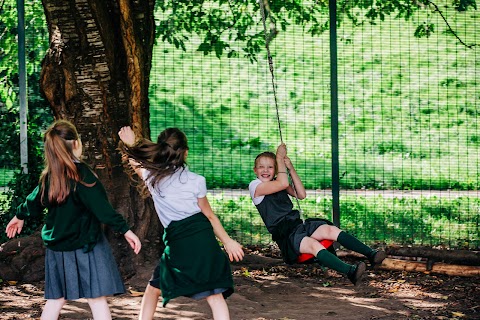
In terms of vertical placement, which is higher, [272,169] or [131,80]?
[131,80]

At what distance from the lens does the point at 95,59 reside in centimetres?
741

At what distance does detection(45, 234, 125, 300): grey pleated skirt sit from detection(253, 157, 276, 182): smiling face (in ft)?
5.70

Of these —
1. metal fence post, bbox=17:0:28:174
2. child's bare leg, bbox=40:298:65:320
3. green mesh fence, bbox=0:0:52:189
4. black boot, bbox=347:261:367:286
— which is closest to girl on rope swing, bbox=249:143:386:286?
black boot, bbox=347:261:367:286

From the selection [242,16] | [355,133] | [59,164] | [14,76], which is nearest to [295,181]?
[59,164]

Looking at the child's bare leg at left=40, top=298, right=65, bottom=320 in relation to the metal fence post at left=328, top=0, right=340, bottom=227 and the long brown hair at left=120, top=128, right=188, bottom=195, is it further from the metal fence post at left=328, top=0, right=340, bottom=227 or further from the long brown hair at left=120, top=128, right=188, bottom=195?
the metal fence post at left=328, top=0, right=340, bottom=227

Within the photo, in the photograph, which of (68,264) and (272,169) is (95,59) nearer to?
(272,169)

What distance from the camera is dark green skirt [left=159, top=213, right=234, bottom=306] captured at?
5148mm

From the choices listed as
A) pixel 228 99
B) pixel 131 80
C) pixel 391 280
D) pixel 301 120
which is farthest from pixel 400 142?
pixel 131 80

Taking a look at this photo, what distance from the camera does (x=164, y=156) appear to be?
535 centimetres

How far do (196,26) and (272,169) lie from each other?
381 centimetres

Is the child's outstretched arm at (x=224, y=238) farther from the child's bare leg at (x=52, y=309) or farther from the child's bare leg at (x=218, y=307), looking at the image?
the child's bare leg at (x=52, y=309)

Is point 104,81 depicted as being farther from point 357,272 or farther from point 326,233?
point 357,272

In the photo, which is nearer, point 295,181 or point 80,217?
point 80,217

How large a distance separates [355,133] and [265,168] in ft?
25.7
